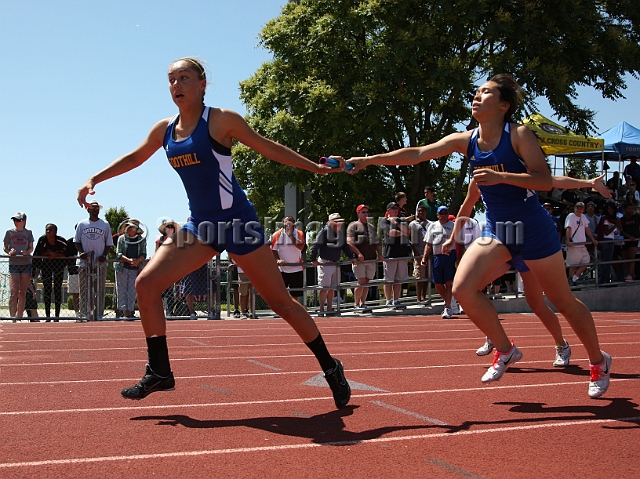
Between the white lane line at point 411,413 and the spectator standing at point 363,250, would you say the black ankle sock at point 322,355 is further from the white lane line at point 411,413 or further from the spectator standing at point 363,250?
the spectator standing at point 363,250

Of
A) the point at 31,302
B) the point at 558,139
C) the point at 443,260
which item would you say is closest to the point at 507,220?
the point at 443,260

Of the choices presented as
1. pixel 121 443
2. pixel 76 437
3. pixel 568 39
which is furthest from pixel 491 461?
pixel 568 39

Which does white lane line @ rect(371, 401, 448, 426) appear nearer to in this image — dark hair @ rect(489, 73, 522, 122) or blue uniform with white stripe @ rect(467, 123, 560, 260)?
blue uniform with white stripe @ rect(467, 123, 560, 260)

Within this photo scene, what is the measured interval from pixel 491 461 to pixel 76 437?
2267 millimetres

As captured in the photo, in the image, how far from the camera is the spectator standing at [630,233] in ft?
61.2

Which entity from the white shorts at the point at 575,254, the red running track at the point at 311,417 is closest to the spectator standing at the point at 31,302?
the red running track at the point at 311,417

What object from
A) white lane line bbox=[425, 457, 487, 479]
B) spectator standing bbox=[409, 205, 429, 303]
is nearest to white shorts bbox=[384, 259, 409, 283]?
spectator standing bbox=[409, 205, 429, 303]

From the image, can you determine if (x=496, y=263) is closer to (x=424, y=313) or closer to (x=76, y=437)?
(x=76, y=437)

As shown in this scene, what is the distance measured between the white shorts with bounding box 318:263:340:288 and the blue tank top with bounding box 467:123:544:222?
33.2 ft

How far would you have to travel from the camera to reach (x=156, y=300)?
205 inches

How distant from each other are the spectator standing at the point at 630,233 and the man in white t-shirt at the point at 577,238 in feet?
4.12

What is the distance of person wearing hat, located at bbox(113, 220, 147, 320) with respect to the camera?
49.1 feet

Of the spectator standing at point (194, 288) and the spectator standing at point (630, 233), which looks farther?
the spectator standing at point (630, 233)

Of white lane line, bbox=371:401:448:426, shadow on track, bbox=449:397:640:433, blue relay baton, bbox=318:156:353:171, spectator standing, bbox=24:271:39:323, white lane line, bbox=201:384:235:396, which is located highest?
blue relay baton, bbox=318:156:353:171
